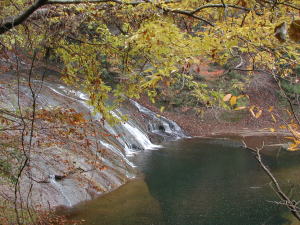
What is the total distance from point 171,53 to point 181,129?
53.4ft

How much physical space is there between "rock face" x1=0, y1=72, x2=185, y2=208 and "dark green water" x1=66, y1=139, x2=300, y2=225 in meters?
0.59

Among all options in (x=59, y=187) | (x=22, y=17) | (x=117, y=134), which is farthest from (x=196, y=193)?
(x=22, y=17)

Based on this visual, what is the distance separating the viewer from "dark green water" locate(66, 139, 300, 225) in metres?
8.31

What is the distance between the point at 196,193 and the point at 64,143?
5638 millimetres

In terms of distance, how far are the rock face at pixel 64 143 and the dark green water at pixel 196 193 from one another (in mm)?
594

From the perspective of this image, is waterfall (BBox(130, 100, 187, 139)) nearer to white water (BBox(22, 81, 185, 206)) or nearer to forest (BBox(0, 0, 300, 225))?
white water (BBox(22, 81, 185, 206))

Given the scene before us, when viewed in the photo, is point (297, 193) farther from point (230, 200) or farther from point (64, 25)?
point (64, 25)

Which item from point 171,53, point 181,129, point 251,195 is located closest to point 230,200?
point 251,195

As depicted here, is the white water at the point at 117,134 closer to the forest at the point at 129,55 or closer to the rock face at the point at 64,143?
the rock face at the point at 64,143

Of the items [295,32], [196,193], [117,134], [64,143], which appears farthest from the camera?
[117,134]

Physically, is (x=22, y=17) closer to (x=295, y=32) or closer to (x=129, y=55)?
(x=129, y=55)

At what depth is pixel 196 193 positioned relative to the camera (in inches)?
391

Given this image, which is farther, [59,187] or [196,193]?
[196,193]

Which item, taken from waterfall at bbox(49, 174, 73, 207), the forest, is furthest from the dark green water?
the forest
